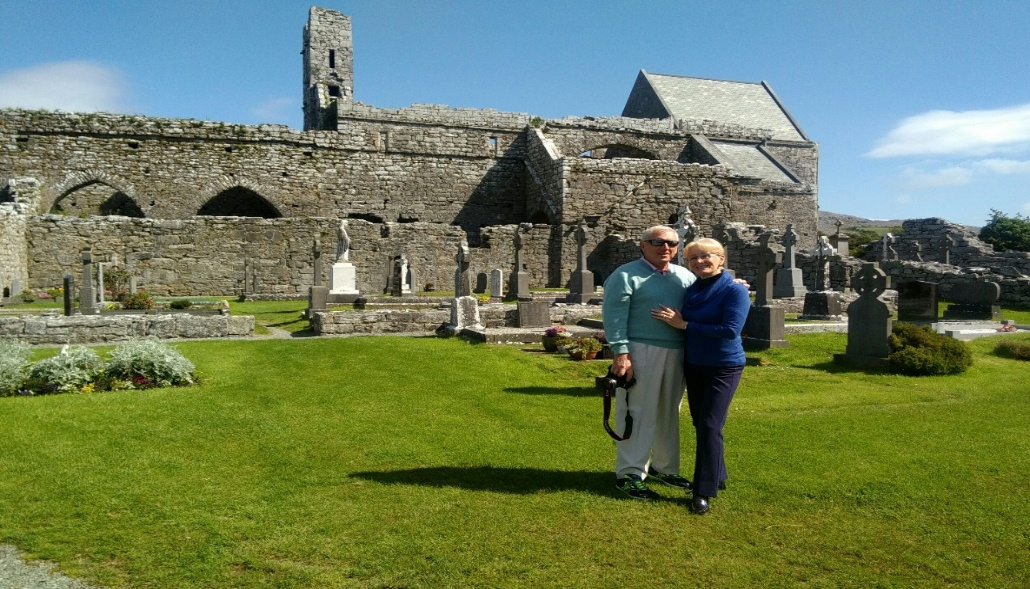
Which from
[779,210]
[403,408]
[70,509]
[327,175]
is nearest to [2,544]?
[70,509]

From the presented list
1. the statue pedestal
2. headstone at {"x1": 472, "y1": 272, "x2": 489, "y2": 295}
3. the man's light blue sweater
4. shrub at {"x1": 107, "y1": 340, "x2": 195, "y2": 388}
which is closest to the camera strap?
the man's light blue sweater

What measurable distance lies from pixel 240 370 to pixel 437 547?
6795 mm

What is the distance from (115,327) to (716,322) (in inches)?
465

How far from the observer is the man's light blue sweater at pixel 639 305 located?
180 inches

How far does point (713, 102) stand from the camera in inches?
1526

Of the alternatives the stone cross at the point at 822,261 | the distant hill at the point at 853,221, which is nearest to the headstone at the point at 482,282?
the stone cross at the point at 822,261

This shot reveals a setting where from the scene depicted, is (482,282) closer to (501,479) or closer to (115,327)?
(115,327)

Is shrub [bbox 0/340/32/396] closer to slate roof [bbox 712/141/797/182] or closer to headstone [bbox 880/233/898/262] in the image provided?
headstone [bbox 880/233/898/262]

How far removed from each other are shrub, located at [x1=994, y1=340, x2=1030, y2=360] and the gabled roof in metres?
25.1

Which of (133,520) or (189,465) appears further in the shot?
(189,465)

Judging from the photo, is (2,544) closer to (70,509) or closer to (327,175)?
(70,509)

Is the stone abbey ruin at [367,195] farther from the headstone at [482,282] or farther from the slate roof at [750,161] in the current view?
the headstone at [482,282]

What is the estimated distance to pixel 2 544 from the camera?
13.0 ft

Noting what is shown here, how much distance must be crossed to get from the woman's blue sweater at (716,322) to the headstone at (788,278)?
53.9 ft
